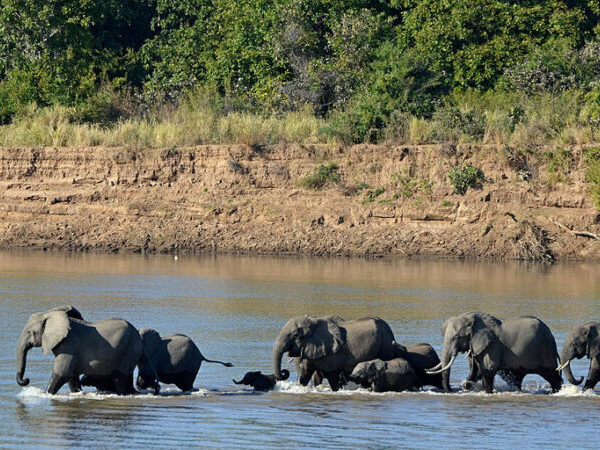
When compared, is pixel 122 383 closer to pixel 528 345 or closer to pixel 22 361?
pixel 22 361

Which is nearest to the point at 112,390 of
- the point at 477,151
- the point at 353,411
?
the point at 353,411

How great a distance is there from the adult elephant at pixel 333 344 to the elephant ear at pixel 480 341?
97 cm

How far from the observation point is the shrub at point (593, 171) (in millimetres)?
34781

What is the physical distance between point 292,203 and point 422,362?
1911 centimetres

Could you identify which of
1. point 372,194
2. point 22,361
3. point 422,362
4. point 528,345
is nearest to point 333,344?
point 422,362

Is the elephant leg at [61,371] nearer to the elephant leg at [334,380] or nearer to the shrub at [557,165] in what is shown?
the elephant leg at [334,380]

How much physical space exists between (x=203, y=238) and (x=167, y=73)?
35.4 ft

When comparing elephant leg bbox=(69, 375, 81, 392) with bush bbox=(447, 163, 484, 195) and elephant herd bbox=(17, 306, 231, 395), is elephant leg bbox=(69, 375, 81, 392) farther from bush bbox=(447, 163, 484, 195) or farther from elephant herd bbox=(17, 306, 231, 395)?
bush bbox=(447, 163, 484, 195)

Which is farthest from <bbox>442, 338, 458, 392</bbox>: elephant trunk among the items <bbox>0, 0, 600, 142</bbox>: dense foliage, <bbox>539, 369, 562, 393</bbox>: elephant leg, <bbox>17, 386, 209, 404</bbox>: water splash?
<bbox>0, 0, 600, 142</bbox>: dense foliage

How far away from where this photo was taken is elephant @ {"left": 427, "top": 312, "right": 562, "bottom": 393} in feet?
55.5

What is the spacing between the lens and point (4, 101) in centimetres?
4175

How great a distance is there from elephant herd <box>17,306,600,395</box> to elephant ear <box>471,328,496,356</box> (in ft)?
0.04

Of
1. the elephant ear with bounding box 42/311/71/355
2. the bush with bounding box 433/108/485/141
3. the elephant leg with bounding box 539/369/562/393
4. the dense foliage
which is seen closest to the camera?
the elephant ear with bounding box 42/311/71/355

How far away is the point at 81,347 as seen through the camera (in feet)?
52.1
